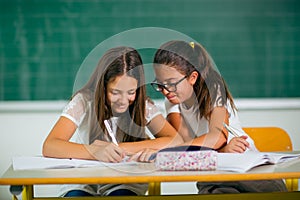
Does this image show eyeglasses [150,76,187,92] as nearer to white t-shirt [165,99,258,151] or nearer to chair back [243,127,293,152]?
white t-shirt [165,99,258,151]

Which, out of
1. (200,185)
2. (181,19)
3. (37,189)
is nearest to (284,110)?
(181,19)

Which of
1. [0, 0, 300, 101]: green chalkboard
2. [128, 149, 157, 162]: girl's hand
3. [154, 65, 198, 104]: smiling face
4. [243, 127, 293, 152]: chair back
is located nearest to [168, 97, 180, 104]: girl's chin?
[154, 65, 198, 104]: smiling face

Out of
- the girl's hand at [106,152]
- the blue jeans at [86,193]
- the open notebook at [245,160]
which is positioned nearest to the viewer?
the open notebook at [245,160]

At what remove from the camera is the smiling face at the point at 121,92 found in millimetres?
1950

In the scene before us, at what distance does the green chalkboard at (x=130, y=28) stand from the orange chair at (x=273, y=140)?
3.05 feet

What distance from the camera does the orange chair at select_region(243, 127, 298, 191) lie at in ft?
8.11

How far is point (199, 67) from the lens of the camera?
2.07 metres

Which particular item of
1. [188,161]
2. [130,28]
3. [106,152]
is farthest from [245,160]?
[130,28]

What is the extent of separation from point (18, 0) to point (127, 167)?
179 centimetres

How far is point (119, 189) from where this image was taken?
2.23 metres

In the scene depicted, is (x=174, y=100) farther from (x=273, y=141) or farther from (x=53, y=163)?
(x=273, y=141)

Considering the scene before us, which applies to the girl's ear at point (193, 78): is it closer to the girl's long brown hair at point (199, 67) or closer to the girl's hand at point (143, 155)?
the girl's long brown hair at point (199, 67)

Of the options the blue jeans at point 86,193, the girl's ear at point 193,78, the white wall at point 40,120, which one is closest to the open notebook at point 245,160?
the girl's ear at point 193,78

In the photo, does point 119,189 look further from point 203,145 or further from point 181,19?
point 181,19
